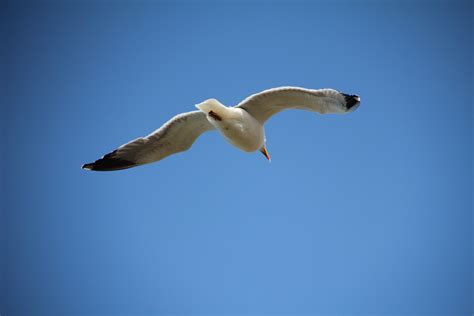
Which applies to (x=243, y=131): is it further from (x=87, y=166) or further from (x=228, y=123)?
(x=87, y=166)

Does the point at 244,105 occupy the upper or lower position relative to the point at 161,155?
upper

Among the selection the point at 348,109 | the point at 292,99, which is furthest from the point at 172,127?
the point at 348,109

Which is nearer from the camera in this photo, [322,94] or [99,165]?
[322,94]

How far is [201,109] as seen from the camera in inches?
223

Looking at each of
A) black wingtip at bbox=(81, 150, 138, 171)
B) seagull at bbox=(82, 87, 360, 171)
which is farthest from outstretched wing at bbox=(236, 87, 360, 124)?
black wingtip at bbox=(81, 150, 138, 171)

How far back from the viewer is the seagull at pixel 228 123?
18.8 ft

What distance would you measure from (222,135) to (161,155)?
29.0 inches

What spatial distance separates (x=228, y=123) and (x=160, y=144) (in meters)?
0.85

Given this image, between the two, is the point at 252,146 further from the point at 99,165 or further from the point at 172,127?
the point at 99,165

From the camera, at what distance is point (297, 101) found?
5875 millimetres

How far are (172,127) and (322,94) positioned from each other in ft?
5.03

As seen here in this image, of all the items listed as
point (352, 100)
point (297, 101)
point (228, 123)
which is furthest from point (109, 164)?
point (352, 100)

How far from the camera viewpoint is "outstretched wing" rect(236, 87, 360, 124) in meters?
5.72

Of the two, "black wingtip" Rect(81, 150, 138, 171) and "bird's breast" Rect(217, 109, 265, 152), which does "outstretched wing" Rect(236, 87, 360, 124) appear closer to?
"bird's breast" Rect(217, 109, 265, 152)
